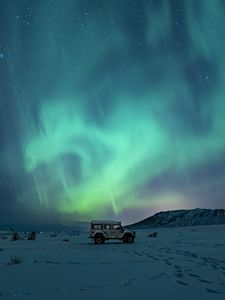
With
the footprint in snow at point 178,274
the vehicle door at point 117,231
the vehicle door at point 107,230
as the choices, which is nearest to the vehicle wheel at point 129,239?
the vehicle door at point 117,231

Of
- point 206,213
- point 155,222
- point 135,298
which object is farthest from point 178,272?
point 155,222

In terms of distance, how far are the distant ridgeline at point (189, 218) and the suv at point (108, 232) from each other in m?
61.7

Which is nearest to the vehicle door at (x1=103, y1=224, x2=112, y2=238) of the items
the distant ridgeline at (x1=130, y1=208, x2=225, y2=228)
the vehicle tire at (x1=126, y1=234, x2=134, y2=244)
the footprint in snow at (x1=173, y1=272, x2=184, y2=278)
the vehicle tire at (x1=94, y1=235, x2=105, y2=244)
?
the vehicle tire at (x1=94, y1=235, x2=105, y2=244)

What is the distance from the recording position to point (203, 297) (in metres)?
7.26

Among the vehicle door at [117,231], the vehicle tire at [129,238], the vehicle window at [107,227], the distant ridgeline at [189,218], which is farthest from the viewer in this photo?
the distant ridgeline at [189,218]

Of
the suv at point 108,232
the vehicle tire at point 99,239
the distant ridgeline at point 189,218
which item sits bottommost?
the vehicle tire at point 99,239

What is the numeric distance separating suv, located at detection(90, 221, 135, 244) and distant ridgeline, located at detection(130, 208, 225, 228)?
203 feet

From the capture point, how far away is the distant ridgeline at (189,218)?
92.6 m

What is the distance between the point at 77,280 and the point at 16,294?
217 cm

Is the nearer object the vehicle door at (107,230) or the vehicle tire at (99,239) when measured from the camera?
the vehicle tire at (99,239)

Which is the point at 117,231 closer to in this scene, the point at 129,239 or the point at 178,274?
the point at 129,239

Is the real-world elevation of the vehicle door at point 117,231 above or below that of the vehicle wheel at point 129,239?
above

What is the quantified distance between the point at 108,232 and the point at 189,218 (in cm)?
7164

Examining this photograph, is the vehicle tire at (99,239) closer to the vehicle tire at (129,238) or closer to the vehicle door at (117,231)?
the vehicle door at (117,231)
